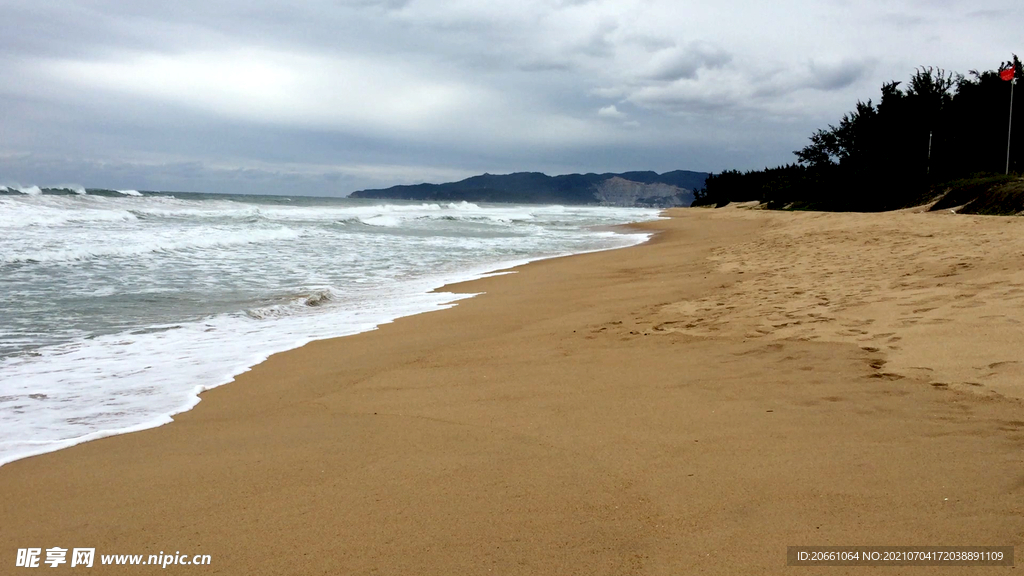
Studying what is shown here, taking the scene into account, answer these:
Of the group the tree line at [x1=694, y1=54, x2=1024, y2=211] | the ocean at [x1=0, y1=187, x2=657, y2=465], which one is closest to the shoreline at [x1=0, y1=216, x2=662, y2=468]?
the ocean at [x1=0, y1=187, x2=657, y2=465]

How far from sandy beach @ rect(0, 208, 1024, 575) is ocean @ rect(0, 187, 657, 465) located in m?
0.56

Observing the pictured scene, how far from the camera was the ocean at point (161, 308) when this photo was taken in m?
4.43

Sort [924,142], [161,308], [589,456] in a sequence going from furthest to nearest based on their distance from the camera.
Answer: [924,142]
[161,308]
[589,456]

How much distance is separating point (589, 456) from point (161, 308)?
6.96 metres

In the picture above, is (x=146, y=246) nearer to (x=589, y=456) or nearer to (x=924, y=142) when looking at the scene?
(x=589, y=456)

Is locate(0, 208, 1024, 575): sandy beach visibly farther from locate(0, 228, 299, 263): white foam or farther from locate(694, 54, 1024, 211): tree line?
locate(694, 54, 1024, 211): tree line

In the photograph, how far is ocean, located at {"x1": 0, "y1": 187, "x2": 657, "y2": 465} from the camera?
14.5ft

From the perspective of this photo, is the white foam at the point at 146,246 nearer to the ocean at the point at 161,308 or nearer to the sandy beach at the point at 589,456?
the ocean at the point at 161,308

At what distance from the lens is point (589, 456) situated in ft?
9.82

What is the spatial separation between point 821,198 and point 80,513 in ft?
123

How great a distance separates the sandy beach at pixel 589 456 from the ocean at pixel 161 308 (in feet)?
1.83

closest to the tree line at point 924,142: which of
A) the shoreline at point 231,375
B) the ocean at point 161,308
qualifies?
the ocean at point 161,308

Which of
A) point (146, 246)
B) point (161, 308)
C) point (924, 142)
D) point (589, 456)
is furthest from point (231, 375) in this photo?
point (924, 142)

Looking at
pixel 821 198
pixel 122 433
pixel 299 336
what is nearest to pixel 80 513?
pixel 122 433
